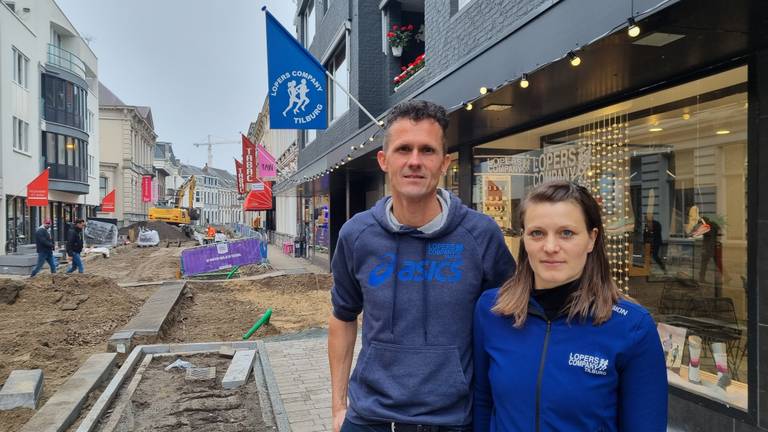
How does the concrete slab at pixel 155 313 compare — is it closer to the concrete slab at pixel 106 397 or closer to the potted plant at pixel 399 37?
the concrete slab at pixel 106 397

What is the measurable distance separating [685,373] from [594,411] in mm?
4060

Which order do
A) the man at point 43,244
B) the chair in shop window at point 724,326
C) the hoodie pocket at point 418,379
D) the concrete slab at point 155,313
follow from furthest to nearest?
the man at point 43,244 → the concrete slab at point 155,313 → the chair in shop window at point 724,326 → the hoodie pocket at point 418,379

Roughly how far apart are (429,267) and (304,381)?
5.11 m

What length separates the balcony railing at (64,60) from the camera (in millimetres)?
34375

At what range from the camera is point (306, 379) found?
6754 mm

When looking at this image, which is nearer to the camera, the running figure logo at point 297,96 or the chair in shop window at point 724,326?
the chair in shop window at point 724,326

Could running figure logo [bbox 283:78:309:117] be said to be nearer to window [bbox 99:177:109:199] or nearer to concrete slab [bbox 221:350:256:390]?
concrete slab [bbox 221:350:256:390]

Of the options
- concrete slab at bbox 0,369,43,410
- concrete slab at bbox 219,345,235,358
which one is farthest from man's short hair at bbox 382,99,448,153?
concrete slab at bbox 219,345,235,358

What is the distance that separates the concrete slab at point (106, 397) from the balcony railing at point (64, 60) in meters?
34.3

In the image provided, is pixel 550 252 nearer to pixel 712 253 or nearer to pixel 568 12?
pixel 568 12

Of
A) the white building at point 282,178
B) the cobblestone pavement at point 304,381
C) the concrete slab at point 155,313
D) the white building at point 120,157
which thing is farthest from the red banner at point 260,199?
the white building at point 120,157

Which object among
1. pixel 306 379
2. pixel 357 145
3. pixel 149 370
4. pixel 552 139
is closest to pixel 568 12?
pixel 552 139

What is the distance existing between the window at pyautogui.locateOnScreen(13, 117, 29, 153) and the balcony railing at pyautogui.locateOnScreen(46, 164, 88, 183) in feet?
11.6

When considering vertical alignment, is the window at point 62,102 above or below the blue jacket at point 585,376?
above
